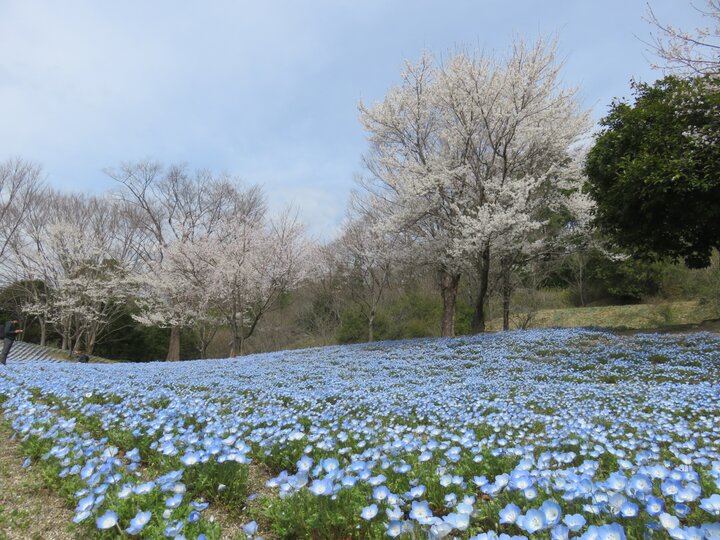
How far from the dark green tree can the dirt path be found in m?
10.4

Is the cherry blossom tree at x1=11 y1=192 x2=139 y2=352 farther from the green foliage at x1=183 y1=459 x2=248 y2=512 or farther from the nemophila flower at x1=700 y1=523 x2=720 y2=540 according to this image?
the nemophila flower at x1=700 y1=523 x2=720 y2=540

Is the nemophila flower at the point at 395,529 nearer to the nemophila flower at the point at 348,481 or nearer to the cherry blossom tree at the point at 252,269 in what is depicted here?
the nemophila flower at the point at 348,481

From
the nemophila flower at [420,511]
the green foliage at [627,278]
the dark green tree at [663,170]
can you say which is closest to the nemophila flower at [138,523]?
the nemophila flower at [420,511]

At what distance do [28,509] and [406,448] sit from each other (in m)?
2.77

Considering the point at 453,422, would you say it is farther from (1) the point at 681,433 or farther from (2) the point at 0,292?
(2) the point at 0,292

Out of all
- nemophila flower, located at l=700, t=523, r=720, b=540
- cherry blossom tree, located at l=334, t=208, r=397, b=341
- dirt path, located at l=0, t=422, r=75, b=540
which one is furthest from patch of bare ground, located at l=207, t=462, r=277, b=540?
cherry blossom tree, located at l=334, t=208, r=397, b=341

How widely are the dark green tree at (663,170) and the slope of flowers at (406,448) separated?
3.62m

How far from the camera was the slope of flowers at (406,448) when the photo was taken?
2033 mm

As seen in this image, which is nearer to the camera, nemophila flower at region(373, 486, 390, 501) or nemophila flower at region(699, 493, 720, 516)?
nemophila flower at region(699, 493, 720, 516)

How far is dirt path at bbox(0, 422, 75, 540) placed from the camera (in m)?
2.72

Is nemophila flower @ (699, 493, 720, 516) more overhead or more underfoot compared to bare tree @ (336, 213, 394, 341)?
more underfoot

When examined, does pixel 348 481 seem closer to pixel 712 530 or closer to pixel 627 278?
pixel 712 530

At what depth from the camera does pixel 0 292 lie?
29953 millimetres

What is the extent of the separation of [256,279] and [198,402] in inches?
530
